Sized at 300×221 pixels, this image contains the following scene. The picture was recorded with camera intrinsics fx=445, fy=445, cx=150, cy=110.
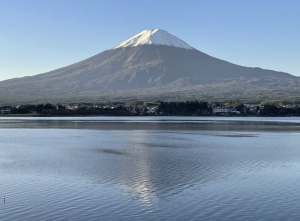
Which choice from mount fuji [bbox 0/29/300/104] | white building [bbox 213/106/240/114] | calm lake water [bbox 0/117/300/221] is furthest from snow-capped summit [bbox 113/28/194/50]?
calm lake water [bbox 0/117/300/221]

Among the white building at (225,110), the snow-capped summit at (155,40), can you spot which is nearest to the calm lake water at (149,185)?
the white building at (225,110)

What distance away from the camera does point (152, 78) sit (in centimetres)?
15225

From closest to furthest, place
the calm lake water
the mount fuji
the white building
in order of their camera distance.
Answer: the calm lake water, the white building, the mount fuji

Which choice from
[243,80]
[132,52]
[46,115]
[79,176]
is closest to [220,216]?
[79,176]

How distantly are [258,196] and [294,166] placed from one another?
16.2 ft

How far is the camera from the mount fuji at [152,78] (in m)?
126

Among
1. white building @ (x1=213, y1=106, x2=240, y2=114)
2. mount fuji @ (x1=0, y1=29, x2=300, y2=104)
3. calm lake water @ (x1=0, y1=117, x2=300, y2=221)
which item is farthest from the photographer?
mount fuji @ (x1=0, y1=29, x2=300, y2=104)

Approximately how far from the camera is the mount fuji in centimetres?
12575

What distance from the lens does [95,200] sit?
8758 millimetres

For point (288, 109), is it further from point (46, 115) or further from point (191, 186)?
point (191, 186)

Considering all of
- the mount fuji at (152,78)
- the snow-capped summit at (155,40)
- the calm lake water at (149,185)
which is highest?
the snow-capped summit at (155,40)

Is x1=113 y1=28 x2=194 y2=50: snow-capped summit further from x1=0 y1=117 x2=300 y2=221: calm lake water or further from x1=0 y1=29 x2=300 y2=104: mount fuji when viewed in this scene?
x1=0 y1=117 x2=300 y2=221: calm lake water

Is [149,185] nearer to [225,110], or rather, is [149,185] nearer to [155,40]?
[225,110]

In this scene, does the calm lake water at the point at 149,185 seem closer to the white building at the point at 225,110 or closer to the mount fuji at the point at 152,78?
the white building at the point at 225,110
